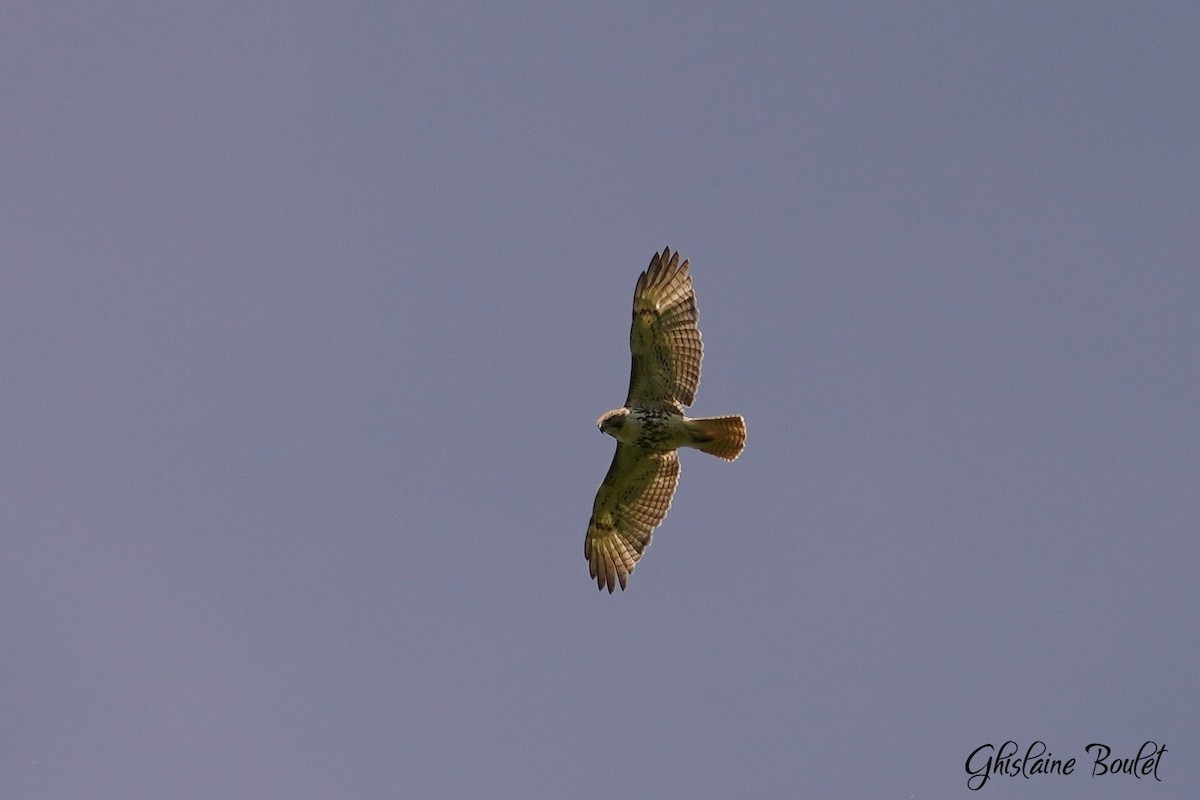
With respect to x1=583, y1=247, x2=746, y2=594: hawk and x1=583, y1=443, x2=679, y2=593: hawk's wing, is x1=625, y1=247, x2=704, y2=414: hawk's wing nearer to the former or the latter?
x1=583, y1=247, x2=746, y2=594: hawk

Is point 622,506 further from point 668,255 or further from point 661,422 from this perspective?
point 668,255

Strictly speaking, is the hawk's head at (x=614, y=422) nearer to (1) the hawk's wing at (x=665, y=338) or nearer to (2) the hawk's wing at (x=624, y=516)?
(1) the hawk's wing at (x=665, y=338)

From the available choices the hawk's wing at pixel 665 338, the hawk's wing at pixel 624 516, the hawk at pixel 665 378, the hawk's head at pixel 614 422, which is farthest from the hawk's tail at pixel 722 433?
the hawk's wing at pixel 624 516

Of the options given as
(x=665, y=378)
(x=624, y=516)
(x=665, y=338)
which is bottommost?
(x=624, y=516)

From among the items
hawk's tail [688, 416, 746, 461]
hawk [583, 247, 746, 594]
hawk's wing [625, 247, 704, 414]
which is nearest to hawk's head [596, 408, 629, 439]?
hawk [583, 247, 746, 594]

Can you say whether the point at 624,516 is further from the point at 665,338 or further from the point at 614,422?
the point at 665,338

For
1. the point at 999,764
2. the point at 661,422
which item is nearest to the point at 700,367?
the point at 661,422

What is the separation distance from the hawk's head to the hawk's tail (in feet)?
2.33

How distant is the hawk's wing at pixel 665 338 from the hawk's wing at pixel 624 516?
1.07m

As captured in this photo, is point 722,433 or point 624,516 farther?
point 624,516

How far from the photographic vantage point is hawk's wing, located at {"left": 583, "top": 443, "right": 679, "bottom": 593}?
13664mm

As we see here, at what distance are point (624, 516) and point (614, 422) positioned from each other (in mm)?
1822

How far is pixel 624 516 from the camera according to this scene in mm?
14102

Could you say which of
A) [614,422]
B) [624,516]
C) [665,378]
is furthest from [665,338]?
[624,516]
